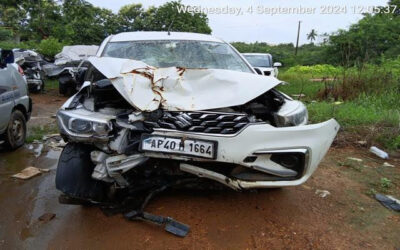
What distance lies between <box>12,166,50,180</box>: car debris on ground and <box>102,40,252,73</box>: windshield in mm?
1588

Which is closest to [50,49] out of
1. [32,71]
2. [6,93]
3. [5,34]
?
[32,71]

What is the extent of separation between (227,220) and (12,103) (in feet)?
11.5

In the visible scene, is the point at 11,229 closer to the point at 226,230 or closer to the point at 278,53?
the point at 226,230

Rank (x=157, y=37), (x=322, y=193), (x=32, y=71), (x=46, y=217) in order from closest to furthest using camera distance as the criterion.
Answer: (x=46, y=217), (x=322, y=193), (x=157, y=37), (x=32, y=71)

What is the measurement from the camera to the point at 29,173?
380 cm

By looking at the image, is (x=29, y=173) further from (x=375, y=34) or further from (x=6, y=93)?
(x=375, y=34)

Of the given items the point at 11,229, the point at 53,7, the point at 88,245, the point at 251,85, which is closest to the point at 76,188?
the point at 88,245

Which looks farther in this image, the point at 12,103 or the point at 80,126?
the point at 12,103

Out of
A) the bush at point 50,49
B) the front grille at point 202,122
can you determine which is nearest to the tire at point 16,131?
the front grille at point 202,122

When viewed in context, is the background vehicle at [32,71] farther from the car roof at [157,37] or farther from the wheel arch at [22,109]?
the car roof at [157,37]

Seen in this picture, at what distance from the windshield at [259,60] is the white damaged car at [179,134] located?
897 centimetres

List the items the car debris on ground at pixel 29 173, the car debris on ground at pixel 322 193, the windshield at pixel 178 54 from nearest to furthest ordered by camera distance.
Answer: the car debris on ground at pixel 322 193 < the windshield at pixel 178 54 < the car debris on ground at pixel 29 173

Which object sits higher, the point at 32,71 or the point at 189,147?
the point at 189,147

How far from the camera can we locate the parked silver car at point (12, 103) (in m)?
4.30
